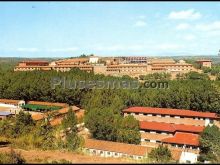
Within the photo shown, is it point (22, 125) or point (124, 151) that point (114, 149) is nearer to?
point (124, 151)

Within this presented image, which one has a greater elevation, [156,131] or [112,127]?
[112,127]

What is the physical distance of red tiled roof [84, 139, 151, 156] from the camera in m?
29.2

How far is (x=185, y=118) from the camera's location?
142 feet

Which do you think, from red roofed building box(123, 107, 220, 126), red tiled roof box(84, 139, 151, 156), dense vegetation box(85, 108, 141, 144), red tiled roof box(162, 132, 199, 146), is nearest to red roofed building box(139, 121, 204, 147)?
red tiled roof box(162, 132, 199, 146)

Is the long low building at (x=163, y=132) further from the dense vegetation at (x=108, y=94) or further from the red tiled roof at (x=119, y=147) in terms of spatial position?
the dense vegetation at (x=108, y=94)

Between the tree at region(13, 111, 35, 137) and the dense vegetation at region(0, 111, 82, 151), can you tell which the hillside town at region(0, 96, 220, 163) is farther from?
the tree at region(13, 111, 35, 137)

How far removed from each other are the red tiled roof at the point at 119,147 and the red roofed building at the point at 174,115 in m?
14.2

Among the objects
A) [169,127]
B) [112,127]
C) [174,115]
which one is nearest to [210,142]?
[169,127]

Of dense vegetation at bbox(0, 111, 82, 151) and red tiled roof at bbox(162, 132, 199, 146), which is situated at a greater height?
dense vegetation at bbox(0, 111, 82, 151)

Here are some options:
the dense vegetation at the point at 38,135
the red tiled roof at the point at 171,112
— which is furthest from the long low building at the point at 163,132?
the dense vegetation at the point at 38,135

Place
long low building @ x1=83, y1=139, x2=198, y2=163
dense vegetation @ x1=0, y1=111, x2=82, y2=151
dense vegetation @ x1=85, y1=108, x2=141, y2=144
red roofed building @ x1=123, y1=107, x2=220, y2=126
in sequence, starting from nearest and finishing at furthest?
1. dense vegetation @ x1=0, y1=111, x2=82, y2=151
2. long low building @ x1=83, y1=139, x2=198, y2=163
3. dense vegetation @ x1=85, y1=108, x2=141, y2=144
4. red roofed building @ x1=123, y1=107, x2=220, y2=126

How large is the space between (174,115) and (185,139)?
9734 mm

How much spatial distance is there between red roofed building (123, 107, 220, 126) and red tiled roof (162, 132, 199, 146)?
285 inches

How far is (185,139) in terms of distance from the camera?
34.1 meters
